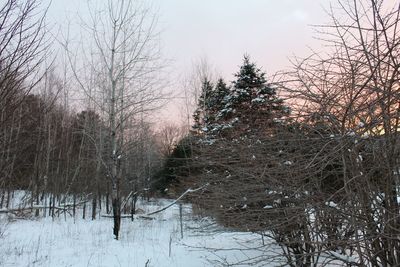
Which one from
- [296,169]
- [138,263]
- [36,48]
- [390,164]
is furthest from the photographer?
[138,263]

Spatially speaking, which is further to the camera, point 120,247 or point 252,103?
point 120,247

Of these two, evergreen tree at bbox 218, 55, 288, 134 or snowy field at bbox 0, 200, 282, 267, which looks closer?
evergreen tree at bbox 218, 55, 288, 134

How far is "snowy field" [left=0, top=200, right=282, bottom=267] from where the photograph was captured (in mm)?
9070

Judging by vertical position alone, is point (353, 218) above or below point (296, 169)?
below

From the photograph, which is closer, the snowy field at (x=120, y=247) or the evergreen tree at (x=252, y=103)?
the evergreen tree at (x=252, y=103)

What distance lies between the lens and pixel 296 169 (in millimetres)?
3564

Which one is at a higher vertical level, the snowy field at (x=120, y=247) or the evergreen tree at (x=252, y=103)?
the evergreen tree at (x=252, y=103)

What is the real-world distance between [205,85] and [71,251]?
821 inches

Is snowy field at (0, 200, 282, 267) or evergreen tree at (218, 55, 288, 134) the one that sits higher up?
evergreen tree at (218, 55, 288, 134)

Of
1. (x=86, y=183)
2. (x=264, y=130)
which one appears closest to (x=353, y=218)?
(x=264, y=130)

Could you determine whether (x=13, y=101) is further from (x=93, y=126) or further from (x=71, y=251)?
(x=93, y=126)

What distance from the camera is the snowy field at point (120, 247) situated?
9070 millimetres

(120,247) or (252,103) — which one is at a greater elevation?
(252,103)

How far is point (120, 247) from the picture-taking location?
37.7ft
